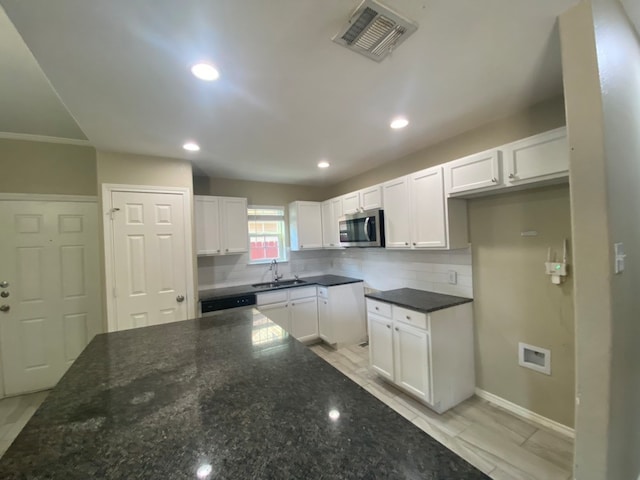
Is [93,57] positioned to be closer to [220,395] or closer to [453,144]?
[220,395]

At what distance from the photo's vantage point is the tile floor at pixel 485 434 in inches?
69.3

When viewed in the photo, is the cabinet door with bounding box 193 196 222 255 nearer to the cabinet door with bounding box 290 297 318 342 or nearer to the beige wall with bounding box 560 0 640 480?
the cabinet door with bounding box 290 297 318 342

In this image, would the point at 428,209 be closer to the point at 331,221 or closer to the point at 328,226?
the point at 331,221

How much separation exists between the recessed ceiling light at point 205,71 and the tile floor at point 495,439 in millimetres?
2795

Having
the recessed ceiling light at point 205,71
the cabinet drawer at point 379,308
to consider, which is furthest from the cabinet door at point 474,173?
the recessed ceiling light at point 205,71

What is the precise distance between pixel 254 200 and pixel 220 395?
3503 mm

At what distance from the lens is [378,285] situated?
3.78 m

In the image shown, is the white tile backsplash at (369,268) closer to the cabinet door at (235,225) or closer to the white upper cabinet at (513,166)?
the cabinet door at (235,225)

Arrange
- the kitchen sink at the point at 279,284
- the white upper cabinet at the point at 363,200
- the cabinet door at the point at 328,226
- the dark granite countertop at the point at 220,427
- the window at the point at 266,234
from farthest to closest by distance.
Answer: the window at the point at 266,234 → the cabinet door at the point at 328,226 → the kitchen sink at the point at 279,284 → the white upper cabinet at the point at 363,200 → the dark granite countertop at the point at 220,427

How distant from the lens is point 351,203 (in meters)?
3.73

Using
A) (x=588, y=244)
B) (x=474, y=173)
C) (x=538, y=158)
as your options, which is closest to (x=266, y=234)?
(x=474, y=173)

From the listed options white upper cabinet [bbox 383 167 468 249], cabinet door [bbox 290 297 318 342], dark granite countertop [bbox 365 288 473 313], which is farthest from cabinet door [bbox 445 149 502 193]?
cabinet door [bbox 290 297 318 342]

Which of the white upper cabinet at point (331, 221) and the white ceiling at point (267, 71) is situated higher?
the white ceiling at point (267, 71)

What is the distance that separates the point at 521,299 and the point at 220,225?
3.47 meters
